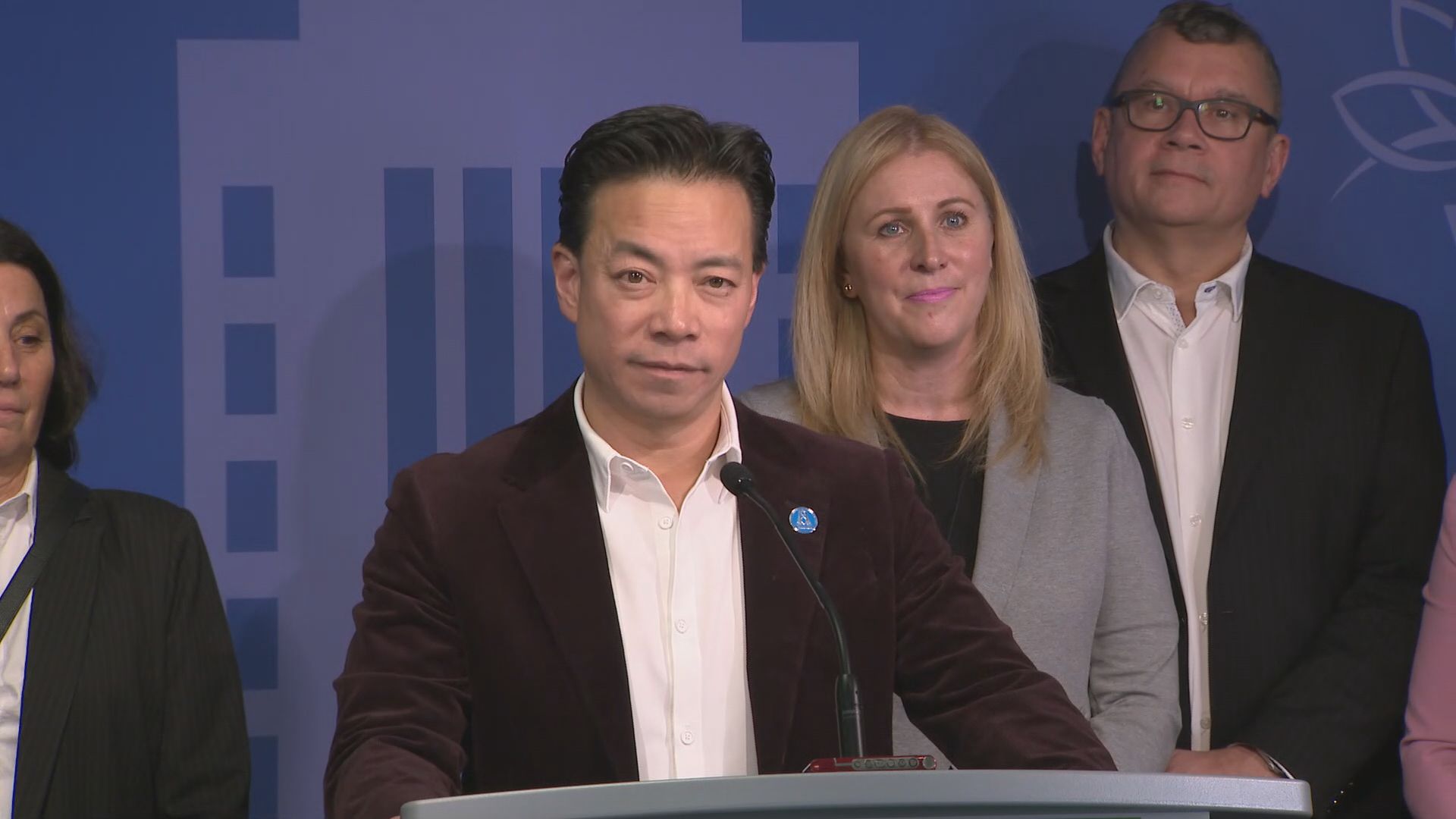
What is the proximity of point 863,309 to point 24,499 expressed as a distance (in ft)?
5.00

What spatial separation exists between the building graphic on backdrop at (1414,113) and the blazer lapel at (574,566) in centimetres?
218

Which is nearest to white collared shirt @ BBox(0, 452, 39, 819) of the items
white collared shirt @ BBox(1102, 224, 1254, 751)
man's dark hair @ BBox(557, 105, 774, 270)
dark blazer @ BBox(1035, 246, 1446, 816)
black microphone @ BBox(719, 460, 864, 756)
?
man's dark hair @ BBox(557, 105, 774, 270)

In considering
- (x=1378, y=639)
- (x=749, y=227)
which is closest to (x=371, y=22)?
(x=749, y=227)

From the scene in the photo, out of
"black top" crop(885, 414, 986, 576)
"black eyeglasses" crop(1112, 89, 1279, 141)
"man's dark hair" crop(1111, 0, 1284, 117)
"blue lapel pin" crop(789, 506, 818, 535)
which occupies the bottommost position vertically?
"black top" crop(885, 414, 986, 576)

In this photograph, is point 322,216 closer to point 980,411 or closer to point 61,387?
point 61,387

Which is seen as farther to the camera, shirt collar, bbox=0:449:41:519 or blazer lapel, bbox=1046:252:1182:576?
blazer lapel, bbox=1046:252:1182:576

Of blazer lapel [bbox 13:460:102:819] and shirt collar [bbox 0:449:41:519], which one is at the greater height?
shirt collar [bbox 0:449:41:519]

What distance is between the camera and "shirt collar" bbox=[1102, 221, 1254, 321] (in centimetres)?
310

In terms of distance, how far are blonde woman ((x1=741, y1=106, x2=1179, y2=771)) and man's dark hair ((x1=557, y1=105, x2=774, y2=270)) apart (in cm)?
73

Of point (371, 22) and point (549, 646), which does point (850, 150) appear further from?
point (549, 646)

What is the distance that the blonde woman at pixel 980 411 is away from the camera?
2625 millimetres

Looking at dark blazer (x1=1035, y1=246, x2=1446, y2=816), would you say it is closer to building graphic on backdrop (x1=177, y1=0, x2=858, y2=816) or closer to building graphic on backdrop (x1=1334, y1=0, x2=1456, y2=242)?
building graphic on backdrop (x1=1334, y1=0, x2=1456, y2=242)

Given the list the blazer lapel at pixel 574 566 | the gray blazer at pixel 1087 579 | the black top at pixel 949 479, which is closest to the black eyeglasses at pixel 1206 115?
the gray blazer at pixel 1087 579

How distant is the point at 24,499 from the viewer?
277cm
